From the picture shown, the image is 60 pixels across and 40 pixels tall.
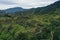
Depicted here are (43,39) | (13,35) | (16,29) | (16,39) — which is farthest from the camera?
(16,29)

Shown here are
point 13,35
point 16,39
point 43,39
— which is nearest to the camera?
point 43,39

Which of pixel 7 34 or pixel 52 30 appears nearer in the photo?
pixel 52 30

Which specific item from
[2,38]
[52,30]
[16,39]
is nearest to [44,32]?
[52,30]

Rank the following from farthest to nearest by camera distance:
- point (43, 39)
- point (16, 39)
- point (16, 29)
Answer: point (16, 29) → point (16, 39) → point (43, 39)

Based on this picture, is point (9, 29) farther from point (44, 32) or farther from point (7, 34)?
point (44, 32)

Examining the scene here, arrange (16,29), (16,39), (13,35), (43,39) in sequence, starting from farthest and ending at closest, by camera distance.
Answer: (16,29) < (13,35) < (16,39) < (43,39)

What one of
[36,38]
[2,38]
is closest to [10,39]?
[2,38]

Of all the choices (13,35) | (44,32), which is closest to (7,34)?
(13,35)

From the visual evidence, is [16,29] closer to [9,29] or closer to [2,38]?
[9,29]

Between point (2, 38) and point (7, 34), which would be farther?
point (7, 34)
